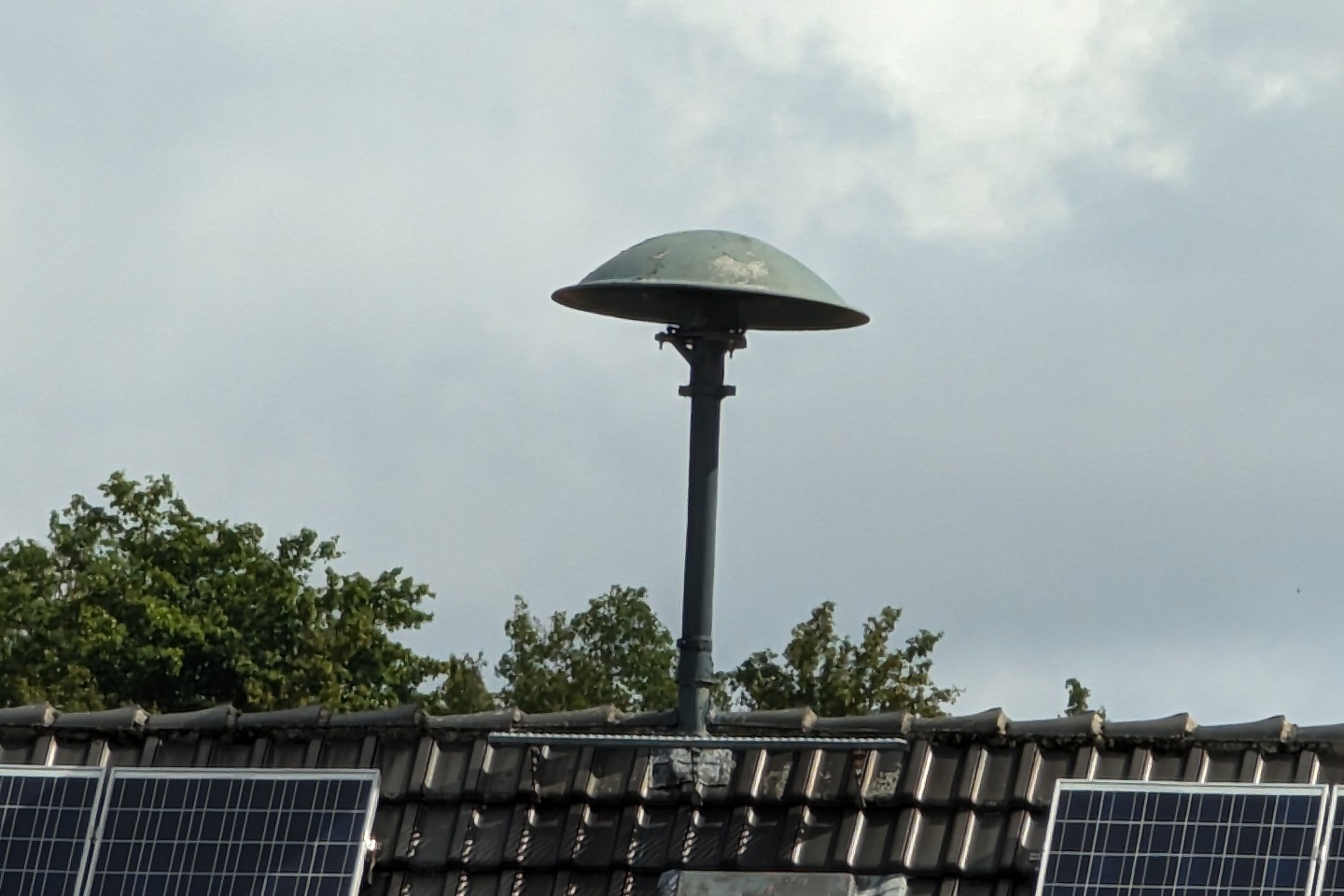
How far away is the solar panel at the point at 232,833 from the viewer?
13.6 metres

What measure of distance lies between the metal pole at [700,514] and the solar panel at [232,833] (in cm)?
185

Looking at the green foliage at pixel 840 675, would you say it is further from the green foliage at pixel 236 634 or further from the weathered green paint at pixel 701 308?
the weathered green paint at pixel 701 308

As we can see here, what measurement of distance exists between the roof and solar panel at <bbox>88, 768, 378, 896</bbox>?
34cm

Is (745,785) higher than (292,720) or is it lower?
higher

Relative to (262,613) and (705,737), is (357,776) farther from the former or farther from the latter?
(262,613)

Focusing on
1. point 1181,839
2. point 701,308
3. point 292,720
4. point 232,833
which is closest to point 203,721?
point 292,720

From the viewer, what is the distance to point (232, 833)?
45.5 feet

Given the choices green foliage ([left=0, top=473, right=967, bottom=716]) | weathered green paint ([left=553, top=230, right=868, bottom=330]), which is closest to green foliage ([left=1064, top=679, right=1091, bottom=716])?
green foliage ([left=0, top=473, right=967, bottom=716])

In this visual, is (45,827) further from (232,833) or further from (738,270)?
(738,270)

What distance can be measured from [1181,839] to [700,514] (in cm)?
339

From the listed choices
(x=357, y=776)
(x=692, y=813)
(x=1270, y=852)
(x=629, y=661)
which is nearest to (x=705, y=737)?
(x=692, y=813)

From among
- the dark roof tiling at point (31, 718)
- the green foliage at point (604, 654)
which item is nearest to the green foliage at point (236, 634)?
the green foliage at point (604, 654)

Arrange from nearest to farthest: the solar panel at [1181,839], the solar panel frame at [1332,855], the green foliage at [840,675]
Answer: the solar panel frame at [1332,855] → the solar panel at [1181,839] → the green foliage at [840,675]

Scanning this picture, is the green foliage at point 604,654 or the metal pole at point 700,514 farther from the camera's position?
the green foliage at point 604,654
